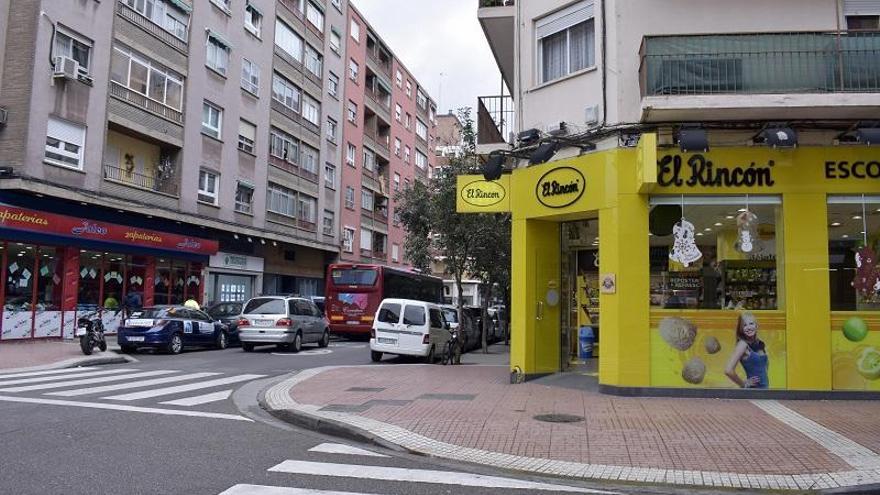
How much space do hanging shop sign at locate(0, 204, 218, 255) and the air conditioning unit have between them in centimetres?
424

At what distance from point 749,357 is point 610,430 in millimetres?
3869

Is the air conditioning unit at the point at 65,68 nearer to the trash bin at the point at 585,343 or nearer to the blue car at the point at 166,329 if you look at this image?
the blue car at the point at 166,329

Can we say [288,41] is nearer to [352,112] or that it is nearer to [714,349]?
[352,112]

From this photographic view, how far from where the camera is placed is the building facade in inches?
429

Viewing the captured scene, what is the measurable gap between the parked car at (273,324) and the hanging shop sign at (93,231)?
239 inches

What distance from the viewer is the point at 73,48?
22.2 meters

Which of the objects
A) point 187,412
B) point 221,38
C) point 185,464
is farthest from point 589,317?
point 221,38

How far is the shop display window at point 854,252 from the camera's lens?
11070mm

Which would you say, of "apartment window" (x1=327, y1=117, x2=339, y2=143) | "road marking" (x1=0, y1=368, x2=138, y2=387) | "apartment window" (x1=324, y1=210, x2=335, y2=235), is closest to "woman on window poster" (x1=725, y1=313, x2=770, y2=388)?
"road marking" (x1=0, y1=368, x2=138, y2=387)

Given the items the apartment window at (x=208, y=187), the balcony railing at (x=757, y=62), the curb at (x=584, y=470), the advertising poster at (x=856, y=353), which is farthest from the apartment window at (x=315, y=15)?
the curb at (x=584, y=470)

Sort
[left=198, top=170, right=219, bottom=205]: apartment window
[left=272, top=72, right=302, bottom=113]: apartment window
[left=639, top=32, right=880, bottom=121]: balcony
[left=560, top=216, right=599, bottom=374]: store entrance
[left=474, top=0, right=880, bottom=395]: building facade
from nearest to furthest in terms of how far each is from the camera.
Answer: [left=474, top=0, right=880, bottom=395]: building facade < [left=639, top=32, right=880, bottom=121]: balcony < [left=560, top=216, right=599, bottom=374]: store entrance < [left=198, top=170, right=219, bottom=205]: apartment window < [left=272, top=72, right=302, bottom=113]: apartment window

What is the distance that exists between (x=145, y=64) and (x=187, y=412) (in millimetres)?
19898

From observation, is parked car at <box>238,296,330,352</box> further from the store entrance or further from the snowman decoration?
the snowman decoration

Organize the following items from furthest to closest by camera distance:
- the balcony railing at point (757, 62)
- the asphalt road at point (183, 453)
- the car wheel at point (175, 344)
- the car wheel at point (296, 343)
A: the car wheel at point (296, 343) → the car wheel at point (175, 344) → the balcony railing at point (757, 62) → the asphalt road at point (183, 453)
